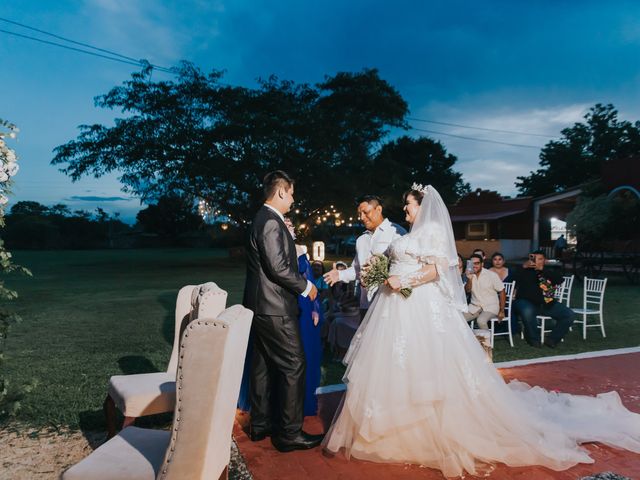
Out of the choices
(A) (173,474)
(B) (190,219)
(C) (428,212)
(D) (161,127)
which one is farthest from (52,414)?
(B) (190,219)

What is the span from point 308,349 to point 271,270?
1.07 metres

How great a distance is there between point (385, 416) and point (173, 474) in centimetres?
164

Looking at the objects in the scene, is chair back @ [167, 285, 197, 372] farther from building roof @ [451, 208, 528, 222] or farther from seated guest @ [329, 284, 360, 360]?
building roof @ [451, 208, 528, 222]

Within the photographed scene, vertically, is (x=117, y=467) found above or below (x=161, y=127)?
below

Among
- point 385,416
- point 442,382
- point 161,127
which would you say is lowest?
point 385,416

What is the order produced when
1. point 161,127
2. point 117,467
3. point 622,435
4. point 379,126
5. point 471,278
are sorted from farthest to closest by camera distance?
1. point 379,126
2. point 161,127
3. point 471,278
4. point 622,435
5. point 117,467

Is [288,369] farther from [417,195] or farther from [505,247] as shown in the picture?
[505,247]

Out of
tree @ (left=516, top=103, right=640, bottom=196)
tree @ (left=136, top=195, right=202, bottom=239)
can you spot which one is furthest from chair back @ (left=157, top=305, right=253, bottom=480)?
tree @ (left=136, top=195, right=202, bottom=239)

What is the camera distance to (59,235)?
49.9m

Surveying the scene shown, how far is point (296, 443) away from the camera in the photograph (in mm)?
3420

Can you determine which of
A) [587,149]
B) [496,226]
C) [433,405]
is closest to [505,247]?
[496,226]

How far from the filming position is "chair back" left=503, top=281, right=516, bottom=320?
23.4 ft

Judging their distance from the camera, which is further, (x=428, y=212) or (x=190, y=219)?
(x=190, y=219)

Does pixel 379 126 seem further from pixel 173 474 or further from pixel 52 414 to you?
pixel 173 474
